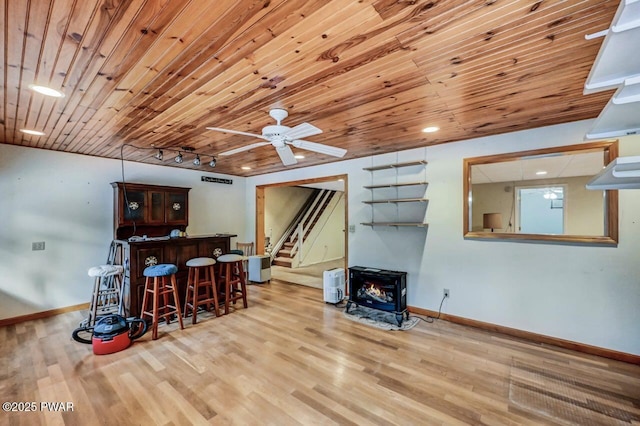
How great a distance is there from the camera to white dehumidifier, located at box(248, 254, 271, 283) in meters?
5.65

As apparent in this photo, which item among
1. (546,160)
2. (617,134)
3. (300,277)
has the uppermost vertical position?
(546,160)

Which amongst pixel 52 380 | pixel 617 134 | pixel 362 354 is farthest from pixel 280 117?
pixel 52 380

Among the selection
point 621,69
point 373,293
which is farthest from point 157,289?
point 621,69

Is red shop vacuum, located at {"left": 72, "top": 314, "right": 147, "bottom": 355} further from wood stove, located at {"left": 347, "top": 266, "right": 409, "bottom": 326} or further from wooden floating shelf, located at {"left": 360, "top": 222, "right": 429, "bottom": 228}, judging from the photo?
wooden floating shelf, located at {"left": 360, "top": 222, "right": 429, "bottom": 228}

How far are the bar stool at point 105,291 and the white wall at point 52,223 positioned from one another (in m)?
0.57

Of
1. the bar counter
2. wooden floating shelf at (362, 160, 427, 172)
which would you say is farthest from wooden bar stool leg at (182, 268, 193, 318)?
wooden floating shelf at (362, 160, 427, 172)

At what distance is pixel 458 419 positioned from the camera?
6.09 ft

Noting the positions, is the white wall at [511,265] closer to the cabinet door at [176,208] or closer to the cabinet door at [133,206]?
the cabinet door at [176,208]

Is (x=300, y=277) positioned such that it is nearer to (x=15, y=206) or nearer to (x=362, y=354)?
(x=362, y=354)

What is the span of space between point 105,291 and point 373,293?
11.5ft

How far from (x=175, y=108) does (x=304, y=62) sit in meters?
1.39

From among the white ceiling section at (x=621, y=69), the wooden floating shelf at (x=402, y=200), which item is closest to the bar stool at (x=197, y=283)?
the wooden floating shelf at (x=402, y=200)

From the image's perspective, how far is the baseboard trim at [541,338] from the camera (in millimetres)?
2631

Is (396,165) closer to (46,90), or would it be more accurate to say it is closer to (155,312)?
(155,312)
